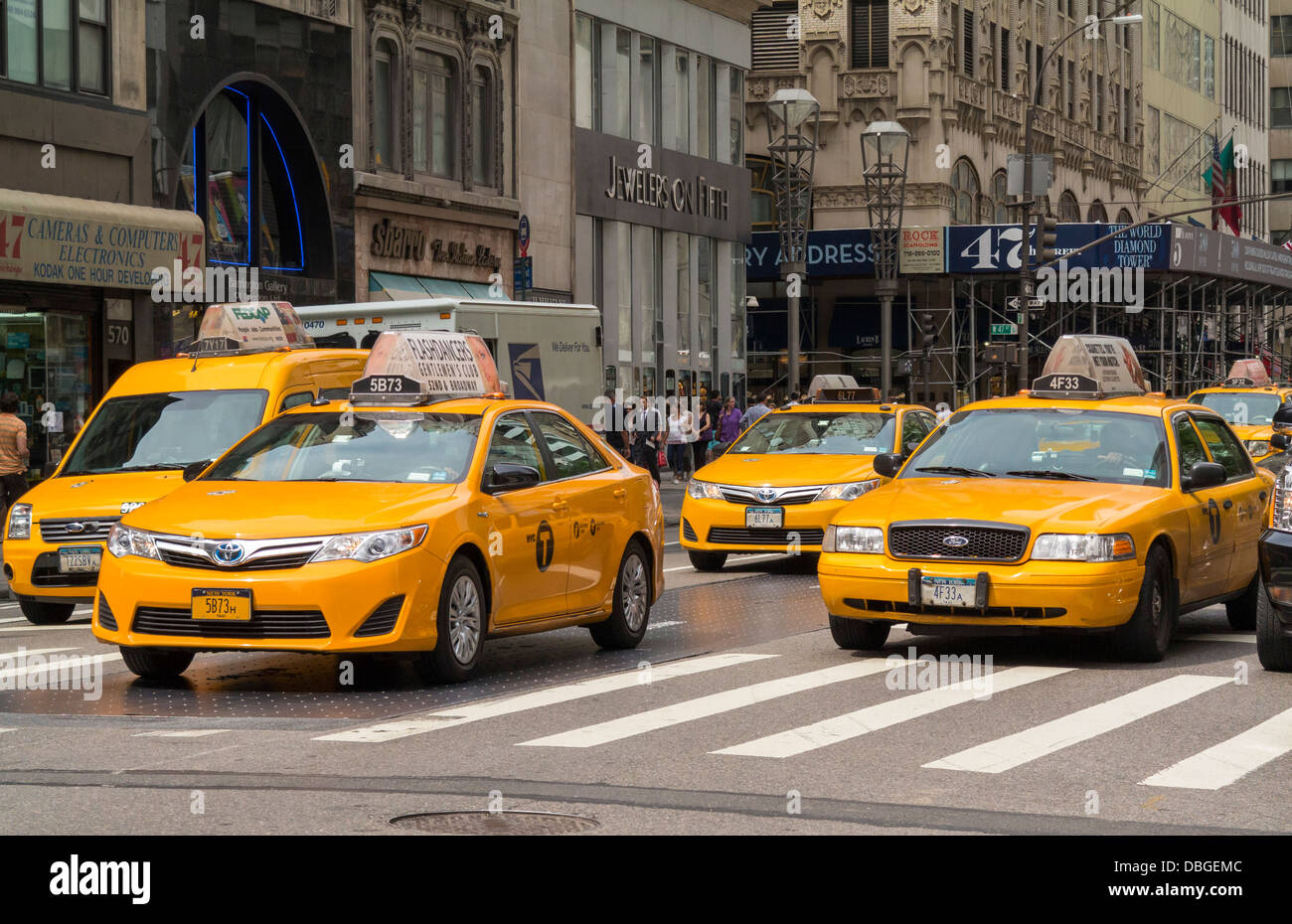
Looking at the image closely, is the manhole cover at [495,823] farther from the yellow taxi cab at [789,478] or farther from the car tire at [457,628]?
the yellow taxi cab at [789,478]

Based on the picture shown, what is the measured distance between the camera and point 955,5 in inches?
2549

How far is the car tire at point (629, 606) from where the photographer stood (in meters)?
12.8

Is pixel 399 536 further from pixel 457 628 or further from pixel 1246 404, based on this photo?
pixel 1246 404

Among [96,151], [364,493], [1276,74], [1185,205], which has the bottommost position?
[364,493]

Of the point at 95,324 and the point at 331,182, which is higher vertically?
the point at 331,182

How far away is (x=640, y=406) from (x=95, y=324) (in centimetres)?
1146

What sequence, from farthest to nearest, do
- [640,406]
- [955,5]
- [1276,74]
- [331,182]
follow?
[1276,74]
[955,5]
[640,406]
[331,182]

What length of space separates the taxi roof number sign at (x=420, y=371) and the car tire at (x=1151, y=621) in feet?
14.1

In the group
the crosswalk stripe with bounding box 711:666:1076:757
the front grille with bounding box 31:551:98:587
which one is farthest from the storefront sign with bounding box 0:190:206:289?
the crosswalk stripe with bounding box 711:666:1076:757

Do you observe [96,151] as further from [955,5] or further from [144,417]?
[955,5]

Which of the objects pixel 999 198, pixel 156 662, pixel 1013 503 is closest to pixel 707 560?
pixel 1013 503

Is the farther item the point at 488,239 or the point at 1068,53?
the point at 1068,53
